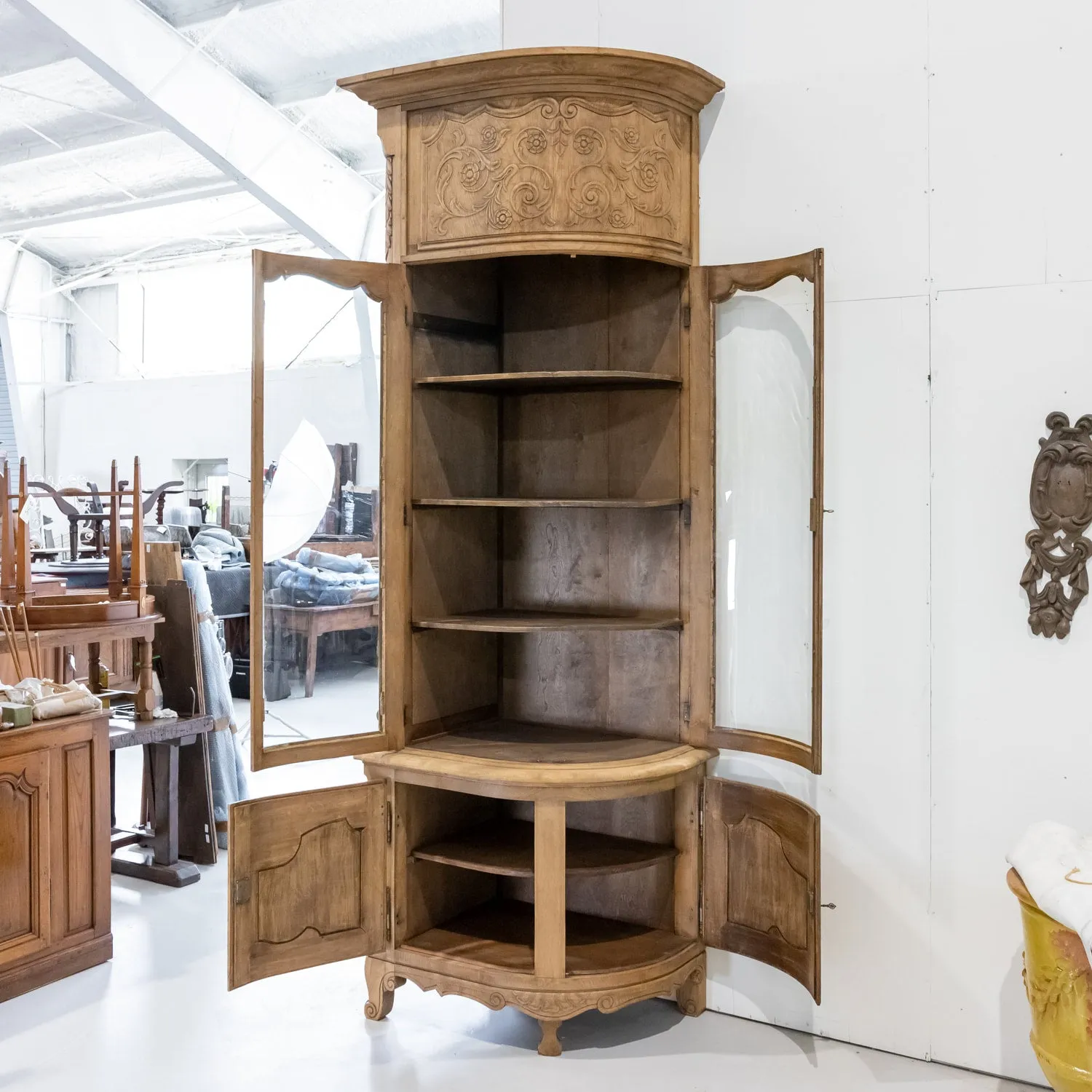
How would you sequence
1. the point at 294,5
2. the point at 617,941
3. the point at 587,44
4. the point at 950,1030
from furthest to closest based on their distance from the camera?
the point at 294,5 < the point at 587,44 < the point at 617,941 < the point at 950,1030

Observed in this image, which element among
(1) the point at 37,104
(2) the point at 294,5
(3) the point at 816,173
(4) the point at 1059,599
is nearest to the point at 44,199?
(1) the point at 37,104

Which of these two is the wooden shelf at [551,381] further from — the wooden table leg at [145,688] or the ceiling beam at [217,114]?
the ceiling beam at [217,114]

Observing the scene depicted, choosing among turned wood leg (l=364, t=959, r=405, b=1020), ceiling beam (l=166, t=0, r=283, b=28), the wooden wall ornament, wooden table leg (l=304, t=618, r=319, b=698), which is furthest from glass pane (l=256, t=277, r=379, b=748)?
ceiling beam (l=166, t=0, r=283, b=28)

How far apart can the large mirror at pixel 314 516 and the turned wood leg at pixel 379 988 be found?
28.0 inches

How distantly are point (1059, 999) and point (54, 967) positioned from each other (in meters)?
3.14

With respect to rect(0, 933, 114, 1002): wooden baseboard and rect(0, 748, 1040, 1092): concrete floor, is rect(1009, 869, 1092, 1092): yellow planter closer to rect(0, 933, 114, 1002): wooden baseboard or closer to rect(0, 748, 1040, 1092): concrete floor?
rect(0, 748, 1040, 1092): concrete floor

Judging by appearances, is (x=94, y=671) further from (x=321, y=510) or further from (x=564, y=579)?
(x=564, y=579)

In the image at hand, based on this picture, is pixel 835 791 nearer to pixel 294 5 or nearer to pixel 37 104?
pixel 294 5

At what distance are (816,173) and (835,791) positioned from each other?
1.88 metres

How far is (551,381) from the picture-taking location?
3.70m

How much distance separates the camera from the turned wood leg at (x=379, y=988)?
3557 mm

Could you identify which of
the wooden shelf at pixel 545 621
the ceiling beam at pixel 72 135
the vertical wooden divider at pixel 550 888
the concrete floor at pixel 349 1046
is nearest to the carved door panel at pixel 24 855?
the concrete floor at pixel 349 1046

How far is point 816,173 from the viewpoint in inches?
134

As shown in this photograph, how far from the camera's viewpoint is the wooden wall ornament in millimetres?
3039
